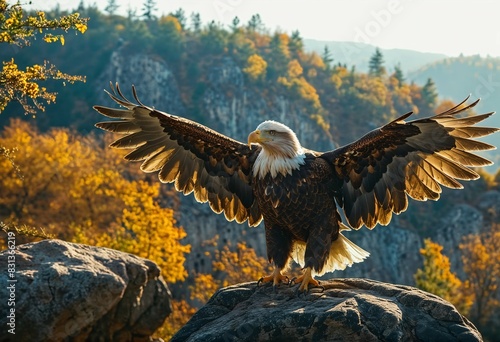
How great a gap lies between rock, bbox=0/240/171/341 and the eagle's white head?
4.07 metres

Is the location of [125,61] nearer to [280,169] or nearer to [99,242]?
[99,242]

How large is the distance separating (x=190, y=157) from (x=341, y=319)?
3.78 metres

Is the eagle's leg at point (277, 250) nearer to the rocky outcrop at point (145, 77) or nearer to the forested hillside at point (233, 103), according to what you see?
the forested hillside at point (233, 103)

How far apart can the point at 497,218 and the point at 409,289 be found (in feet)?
262

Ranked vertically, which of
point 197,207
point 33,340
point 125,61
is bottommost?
point 197,207

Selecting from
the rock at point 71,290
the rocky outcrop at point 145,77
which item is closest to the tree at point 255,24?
the rocky outcrop at point 145,77

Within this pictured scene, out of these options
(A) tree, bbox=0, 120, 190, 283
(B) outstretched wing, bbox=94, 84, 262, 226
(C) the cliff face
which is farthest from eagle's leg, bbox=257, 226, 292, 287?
(C) the cliff face

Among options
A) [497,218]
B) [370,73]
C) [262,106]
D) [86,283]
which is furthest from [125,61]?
[86,283]

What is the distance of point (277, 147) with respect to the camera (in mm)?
8414

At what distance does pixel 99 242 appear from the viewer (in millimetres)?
29812

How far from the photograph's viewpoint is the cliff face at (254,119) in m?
82.8

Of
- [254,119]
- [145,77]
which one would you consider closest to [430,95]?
[254,119]

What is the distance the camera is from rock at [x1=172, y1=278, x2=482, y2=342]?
7418 millimetres

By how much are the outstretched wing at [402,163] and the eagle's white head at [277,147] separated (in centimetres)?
56
